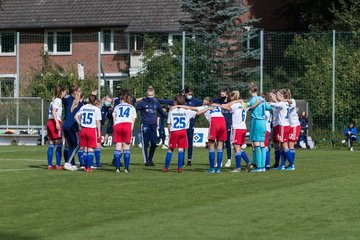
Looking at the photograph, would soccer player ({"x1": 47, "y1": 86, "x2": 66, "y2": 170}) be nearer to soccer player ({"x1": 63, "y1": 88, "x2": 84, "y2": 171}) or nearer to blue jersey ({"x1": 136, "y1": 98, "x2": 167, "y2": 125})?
soccer player ({"x1": 63, "y1": 88, "x2": 84, "y2": 171})

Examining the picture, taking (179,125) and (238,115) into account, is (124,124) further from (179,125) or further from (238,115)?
(238,115)

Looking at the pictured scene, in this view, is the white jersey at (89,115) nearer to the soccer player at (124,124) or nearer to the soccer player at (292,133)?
the soccer player at (124,124)

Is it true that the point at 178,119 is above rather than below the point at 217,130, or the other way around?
above

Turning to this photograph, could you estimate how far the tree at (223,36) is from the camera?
150ft

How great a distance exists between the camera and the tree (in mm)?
45594

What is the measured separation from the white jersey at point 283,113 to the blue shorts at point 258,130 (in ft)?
2.36

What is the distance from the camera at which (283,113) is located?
26.8m

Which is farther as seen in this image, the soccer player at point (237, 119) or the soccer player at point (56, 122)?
the soccer player at point (56, 122)

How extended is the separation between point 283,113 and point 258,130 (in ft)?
3.96

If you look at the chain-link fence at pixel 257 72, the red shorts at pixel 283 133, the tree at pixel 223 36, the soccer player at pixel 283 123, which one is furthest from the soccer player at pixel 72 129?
the tree at pixel 223 36

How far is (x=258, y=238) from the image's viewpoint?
1353cm

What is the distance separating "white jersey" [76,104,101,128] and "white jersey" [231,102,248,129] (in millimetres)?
3195

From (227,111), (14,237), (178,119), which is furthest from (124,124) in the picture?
(14,237)

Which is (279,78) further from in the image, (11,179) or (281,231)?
(281,231)
